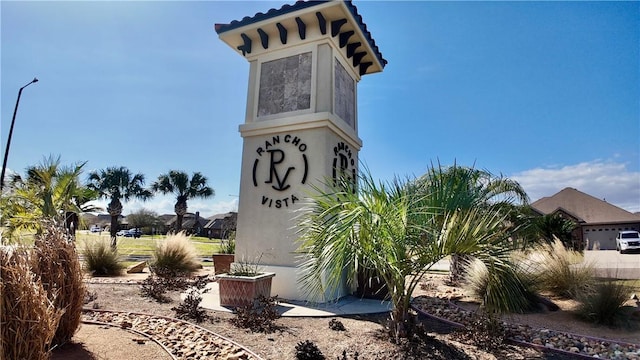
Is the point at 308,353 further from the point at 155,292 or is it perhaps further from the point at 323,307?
the point at 155,292

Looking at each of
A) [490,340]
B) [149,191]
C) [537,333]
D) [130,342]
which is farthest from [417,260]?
[149,191]

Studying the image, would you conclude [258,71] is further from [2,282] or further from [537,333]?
[537,333]

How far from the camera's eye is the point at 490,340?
4426 millimetres

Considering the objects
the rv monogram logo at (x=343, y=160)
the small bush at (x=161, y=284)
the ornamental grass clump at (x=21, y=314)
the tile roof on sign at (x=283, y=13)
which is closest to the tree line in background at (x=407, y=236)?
the ornamental grass clump at (x=21, y=314)

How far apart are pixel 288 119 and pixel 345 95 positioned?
6.75ft

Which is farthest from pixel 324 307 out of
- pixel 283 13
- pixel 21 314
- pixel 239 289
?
pixel 283 13

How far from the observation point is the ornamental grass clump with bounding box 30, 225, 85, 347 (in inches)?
141

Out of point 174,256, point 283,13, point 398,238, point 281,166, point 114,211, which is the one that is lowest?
point 174,256

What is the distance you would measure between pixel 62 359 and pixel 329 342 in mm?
3071

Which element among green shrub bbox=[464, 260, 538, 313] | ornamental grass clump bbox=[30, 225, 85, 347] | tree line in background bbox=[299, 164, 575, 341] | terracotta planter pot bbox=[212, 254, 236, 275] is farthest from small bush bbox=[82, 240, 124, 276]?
green shrub bbox=[464, 260, 538, 313]

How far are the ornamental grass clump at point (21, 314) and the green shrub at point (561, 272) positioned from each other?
352 inches

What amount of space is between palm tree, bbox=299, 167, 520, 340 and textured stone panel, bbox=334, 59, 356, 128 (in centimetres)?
476

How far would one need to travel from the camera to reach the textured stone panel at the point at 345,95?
8.70 m

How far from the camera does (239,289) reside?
6.33 meters
